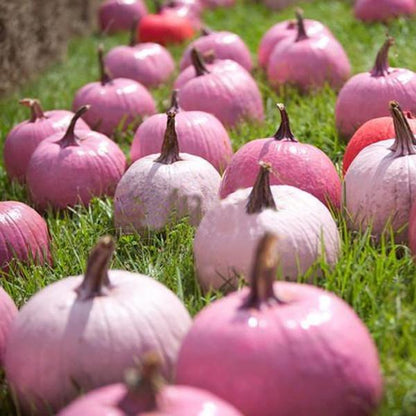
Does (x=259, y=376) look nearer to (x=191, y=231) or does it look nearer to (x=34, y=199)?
(x=191, y=231)

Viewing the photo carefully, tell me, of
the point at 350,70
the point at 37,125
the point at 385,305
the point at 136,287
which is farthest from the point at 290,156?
the point at 350,70

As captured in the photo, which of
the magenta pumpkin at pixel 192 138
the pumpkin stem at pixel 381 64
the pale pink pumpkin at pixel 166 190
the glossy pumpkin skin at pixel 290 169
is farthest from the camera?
the pumpkin stem at pixel 381 64

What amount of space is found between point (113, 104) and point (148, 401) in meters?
3.63

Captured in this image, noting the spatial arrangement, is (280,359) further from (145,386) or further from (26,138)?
(26,138)

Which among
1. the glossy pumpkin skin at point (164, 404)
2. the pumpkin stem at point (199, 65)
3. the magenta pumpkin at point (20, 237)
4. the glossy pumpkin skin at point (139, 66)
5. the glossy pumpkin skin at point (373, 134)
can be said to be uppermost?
the pumpkin stem at point (199, 65)

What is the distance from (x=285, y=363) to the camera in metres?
2.08

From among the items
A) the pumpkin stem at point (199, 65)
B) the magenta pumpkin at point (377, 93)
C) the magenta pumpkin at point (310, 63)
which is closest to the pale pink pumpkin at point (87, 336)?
the magenta pumpkin at point (377, 93)

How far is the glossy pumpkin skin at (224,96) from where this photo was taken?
16.0 ft

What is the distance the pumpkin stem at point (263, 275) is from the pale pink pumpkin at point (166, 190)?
4.45 ft

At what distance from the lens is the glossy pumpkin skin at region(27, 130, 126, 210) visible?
4.18 meters

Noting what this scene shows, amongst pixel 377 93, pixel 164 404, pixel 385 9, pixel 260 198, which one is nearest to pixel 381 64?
pixel 377 93

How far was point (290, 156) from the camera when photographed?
334cm

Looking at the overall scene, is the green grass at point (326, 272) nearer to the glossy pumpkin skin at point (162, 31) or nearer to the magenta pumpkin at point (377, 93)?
the magenta pumpkin at point (377, 93)

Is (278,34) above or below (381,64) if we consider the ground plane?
below
